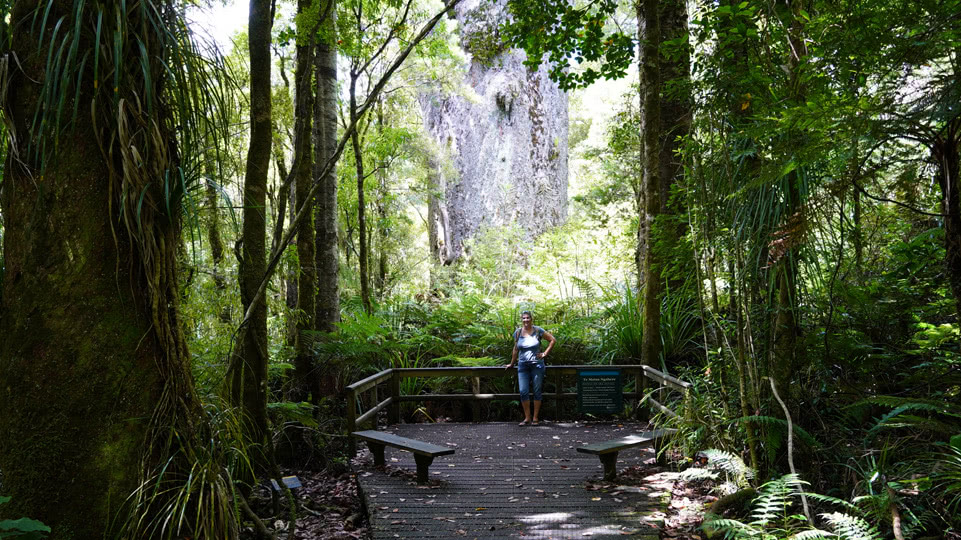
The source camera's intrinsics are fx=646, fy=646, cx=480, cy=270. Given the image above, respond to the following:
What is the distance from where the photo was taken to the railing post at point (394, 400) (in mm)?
8227

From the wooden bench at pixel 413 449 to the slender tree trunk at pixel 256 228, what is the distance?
114cm

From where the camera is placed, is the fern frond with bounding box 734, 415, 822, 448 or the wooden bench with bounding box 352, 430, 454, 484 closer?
the fern frond with bounding box 734, 415, 822, 448

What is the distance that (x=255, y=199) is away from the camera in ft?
16.2

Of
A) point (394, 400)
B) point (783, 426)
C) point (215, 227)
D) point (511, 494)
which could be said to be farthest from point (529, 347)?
point (215, 227)

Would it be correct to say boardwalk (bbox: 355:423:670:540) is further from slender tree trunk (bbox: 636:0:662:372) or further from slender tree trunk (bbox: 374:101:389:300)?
slender tree trunk (bbox: 374:101:389:300)

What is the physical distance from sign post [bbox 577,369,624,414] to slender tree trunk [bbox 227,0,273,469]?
13.5 feet

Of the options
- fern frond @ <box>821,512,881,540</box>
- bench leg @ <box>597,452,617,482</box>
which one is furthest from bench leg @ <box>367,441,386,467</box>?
fern frond @ <box>821,512,881,540</box>

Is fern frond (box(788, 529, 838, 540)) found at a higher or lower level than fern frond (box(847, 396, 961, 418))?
lower

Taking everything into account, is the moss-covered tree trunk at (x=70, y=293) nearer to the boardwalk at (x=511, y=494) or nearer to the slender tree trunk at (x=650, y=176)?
the boardwalk at (x=511, y=494)

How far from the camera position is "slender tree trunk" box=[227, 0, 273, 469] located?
16.1 feet

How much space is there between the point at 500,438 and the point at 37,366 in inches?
211

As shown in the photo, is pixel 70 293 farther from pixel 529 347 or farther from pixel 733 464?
pixel 529 347

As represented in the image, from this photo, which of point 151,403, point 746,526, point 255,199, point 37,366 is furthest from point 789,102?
point 37,366

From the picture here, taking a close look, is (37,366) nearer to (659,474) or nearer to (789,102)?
(789,102)
